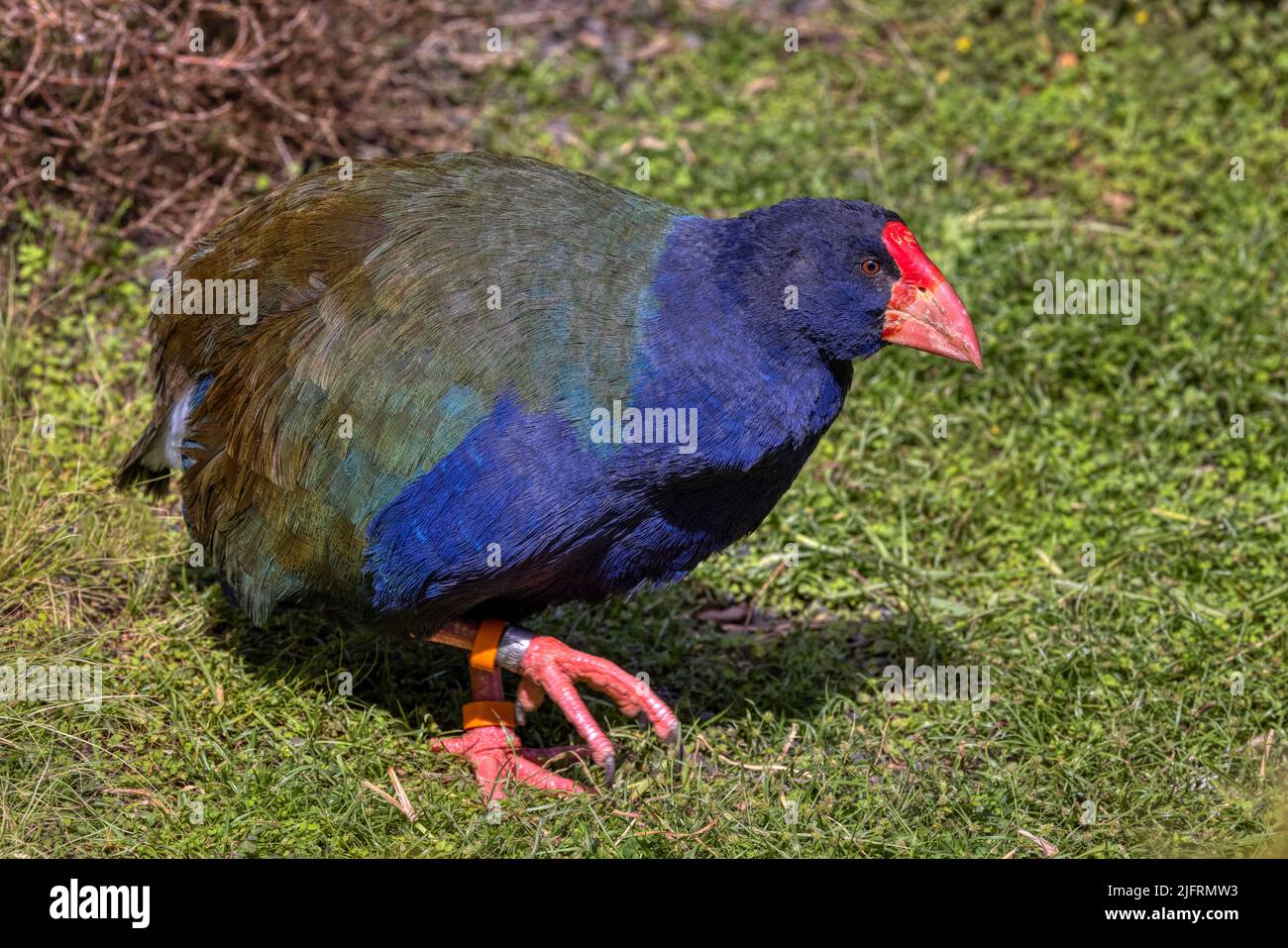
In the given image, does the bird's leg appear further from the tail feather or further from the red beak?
the red beak

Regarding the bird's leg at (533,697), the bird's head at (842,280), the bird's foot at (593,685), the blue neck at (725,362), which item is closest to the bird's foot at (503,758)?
the bird's leg at (533,697)

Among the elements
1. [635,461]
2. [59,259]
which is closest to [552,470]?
[635,461]

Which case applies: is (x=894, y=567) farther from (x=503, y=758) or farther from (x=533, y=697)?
(x=503, y=758)

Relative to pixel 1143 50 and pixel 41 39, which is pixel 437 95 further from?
pixel 1143 50

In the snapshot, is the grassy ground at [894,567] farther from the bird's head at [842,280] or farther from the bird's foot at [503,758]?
the bird's head at [842,280]

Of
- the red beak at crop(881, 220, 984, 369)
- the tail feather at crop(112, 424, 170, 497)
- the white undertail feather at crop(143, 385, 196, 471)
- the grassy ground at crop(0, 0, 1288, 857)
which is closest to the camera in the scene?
the red beak at crop(881, 220, 984, 369)

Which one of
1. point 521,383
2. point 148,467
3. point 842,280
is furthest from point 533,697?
point 842,280

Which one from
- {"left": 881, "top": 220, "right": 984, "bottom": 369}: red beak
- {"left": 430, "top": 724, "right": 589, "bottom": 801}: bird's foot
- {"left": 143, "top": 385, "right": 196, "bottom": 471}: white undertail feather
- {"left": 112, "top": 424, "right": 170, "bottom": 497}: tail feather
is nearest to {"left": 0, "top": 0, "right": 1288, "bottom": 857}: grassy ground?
{"left": 430, "top": 724, "right": 589, "bottom": 801}: bird's foot
